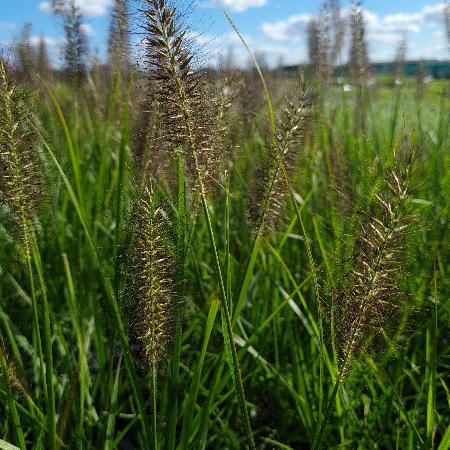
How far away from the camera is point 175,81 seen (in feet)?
3.65

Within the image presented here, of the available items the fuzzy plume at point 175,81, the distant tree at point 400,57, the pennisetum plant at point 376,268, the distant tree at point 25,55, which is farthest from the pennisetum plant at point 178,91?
the distant tree at point 400,57

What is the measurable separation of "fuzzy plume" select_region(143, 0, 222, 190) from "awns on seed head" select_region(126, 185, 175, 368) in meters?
0.15

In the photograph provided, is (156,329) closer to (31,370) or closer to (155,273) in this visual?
(155,273)

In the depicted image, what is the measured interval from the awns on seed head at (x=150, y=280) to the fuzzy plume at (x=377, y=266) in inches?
15.3

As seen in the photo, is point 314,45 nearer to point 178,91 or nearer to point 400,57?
point 400,57

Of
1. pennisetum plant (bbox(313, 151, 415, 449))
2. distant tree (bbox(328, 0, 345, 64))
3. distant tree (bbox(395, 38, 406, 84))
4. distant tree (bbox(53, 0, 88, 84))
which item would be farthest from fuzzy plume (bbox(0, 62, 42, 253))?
distant tree (bbox(395, 38, 406, 84))

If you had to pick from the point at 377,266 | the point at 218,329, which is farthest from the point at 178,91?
the point at 218,329

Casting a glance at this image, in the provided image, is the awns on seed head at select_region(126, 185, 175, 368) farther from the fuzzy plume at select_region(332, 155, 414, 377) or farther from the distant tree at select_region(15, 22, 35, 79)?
the distant tree at select_region(15, 22, 35, 79)

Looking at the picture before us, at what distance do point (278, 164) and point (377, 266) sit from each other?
1.40 ft

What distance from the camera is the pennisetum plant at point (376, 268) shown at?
1140 millimetres

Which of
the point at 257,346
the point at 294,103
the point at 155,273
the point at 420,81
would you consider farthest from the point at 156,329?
the point at 420,81

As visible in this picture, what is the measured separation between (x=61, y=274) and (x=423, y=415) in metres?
1.49

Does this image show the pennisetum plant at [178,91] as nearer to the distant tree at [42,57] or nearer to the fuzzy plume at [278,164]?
the fuzzy plume at [278,164]

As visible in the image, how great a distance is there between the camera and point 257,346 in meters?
2.19
